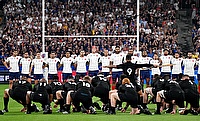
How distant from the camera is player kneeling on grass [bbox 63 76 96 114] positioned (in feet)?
57.7

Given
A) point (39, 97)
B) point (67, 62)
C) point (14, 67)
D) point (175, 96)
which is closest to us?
point (175, 96)

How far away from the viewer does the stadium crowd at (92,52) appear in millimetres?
17844

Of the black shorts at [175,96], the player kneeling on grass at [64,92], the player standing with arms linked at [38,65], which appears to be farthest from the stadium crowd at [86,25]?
the black shorts at [175,96]

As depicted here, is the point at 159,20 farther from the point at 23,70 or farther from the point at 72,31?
the point at 23,70

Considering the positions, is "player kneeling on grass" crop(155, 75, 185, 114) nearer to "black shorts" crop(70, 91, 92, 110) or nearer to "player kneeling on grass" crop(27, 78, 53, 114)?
"black shorts" crop(70, 91, 92, 110)

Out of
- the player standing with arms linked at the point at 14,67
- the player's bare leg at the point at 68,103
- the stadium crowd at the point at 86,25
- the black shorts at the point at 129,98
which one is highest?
the stadium crowd at the point at 86,25

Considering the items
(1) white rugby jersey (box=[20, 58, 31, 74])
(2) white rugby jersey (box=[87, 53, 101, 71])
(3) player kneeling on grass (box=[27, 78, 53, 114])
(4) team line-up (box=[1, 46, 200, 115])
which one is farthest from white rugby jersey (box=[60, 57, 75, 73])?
(3) player kneeling on grass (box=[27, 78, 53, 114])

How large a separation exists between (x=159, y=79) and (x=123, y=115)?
6.05 feet

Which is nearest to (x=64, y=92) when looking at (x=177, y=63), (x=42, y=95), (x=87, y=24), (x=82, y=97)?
(x=42, y=95)

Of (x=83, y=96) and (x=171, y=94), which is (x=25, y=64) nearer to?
(x=83, y=96)

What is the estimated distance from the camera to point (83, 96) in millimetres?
17562

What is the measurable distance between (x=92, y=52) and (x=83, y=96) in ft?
26.4

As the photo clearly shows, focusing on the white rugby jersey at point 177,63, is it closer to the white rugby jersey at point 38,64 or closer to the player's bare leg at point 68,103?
the white rugby jersey at point 38,64

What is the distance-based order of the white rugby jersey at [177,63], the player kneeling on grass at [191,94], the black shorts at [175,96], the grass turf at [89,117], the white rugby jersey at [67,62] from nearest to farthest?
the grass turf at [89,117] < the black shorts at [175,96] < the player kneeling on grass at [191,94] < the white rugby jersey at [177,63] < the white rugby jersey at [67,62]
